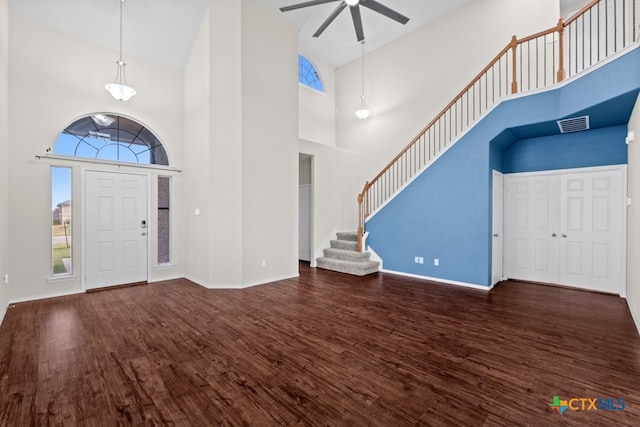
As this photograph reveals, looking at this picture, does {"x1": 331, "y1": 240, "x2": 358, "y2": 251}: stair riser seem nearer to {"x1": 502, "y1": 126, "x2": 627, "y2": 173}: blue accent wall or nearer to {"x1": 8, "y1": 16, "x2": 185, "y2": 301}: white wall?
{"x1": 502, "y1": 126, "x2": 627, "y2": 173}: blue accent wall

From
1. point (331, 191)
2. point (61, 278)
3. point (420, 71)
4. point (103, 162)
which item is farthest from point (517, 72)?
point (61, 278)

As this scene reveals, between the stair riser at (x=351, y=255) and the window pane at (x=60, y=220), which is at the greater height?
the window pane at (x=60, y=220)

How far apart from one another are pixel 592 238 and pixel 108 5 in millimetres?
8823

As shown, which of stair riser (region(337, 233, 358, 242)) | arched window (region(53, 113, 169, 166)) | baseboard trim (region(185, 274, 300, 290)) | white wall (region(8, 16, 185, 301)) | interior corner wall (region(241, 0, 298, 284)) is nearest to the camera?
white wall (region(8, 16, 185, 301))

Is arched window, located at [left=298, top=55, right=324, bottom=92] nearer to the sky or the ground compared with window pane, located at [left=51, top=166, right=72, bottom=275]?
nearer to the sky

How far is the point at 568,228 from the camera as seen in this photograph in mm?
5066

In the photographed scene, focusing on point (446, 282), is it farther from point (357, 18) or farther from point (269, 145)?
point (357, 18)

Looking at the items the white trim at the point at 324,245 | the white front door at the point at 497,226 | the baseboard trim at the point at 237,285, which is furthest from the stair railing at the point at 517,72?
the baseboard trim at the point at 237,285

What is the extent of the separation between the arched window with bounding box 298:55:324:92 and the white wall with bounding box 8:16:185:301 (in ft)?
14.8

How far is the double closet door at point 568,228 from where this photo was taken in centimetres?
465

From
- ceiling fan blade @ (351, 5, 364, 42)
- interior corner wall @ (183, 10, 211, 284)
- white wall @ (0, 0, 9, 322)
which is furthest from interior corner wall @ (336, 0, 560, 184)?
white wall @ (0, 0, 9, 322)

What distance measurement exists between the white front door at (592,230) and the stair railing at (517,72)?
74.4 inches

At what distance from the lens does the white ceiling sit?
443cm

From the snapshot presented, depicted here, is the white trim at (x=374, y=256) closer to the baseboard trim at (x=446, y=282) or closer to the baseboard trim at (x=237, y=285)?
the baseboard trim at (x=446, y=282)
